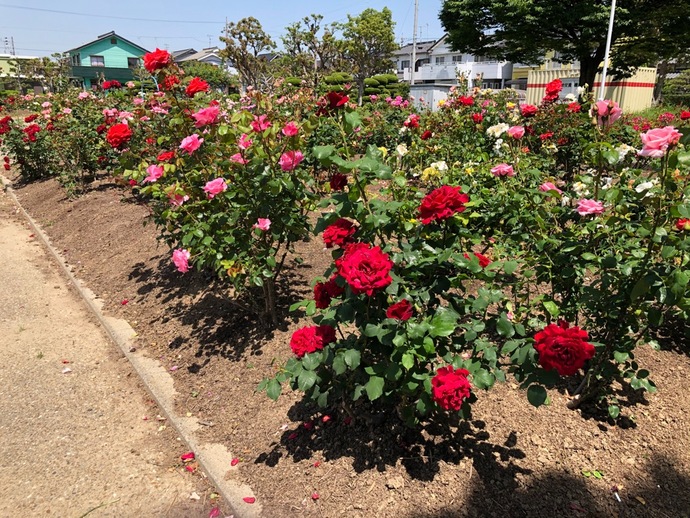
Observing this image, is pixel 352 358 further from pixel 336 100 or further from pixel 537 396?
pixel 336 100

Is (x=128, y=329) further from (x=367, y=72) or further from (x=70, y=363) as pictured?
(x=367, y=72)

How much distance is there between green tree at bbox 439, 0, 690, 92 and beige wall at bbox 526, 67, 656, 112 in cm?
223

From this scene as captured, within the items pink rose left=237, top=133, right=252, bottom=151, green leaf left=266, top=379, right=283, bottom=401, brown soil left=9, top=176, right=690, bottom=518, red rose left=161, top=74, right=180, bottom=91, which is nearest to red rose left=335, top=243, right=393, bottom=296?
green leaf left=266, top=379, right=283, bottom=401

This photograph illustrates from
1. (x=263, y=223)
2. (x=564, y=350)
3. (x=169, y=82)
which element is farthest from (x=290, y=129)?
(x=564, y=350)

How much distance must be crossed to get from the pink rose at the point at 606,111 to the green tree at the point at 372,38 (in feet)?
129

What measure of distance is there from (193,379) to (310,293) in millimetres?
1078

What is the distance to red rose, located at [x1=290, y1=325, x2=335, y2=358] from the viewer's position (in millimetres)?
1876

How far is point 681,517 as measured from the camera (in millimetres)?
1906

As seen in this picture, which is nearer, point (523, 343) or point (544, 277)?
point (523, 343)

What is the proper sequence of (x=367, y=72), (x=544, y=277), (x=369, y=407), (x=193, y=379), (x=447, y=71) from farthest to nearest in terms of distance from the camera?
(x=447, y=71), (x=367, y=72), (x=193, y=379), (x=369, y=407), (x=544, y=277)

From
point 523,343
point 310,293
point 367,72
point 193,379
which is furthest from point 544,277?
point 367,72

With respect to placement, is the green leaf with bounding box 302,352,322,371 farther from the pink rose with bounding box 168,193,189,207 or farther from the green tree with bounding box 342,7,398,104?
the green tree with bounding box 342,7,398,104

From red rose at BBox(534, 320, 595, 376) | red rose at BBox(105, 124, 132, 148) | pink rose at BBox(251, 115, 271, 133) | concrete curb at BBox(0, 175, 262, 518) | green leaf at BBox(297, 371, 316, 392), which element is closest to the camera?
red rose at BBox(534, 320, 595, 376)

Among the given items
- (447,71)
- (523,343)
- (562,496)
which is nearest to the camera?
(523,343)
